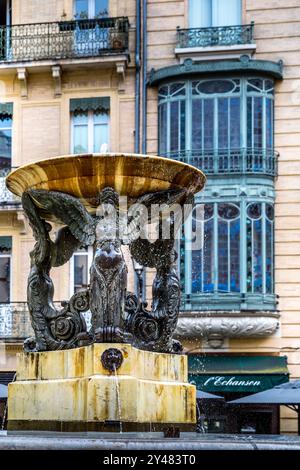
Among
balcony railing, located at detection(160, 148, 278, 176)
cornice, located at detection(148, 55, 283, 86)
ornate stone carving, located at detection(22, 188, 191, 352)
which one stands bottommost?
ornate stone carving, located at detection(22, 188, 191, 352)

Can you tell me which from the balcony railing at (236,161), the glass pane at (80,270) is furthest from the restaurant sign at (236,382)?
the balcony railing at (236,161)

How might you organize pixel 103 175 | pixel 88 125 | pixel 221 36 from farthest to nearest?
pixel 88 125
pixel 221 36
pixel 103 175

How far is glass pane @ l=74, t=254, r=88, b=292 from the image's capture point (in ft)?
87.6

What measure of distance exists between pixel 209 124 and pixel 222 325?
4.73 m

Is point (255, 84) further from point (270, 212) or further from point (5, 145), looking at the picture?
point (5, 145)

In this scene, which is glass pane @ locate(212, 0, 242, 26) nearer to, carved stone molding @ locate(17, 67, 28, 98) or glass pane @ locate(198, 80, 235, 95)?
glass pane @ locate(198, 80, 235, 95)

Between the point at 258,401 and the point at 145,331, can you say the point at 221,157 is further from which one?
the point at 145,331

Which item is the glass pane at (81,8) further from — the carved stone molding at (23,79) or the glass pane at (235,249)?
the glass pane at (235,249)

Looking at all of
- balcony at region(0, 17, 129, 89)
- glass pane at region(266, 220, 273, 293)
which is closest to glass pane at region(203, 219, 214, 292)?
glass pane at region(266, 220, 273, 293)

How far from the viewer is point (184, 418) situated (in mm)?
11352

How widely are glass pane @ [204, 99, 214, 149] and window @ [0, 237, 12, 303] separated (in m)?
5.31

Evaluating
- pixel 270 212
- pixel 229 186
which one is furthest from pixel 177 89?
pixel 270 212

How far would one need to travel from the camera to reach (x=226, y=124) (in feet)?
85.9
